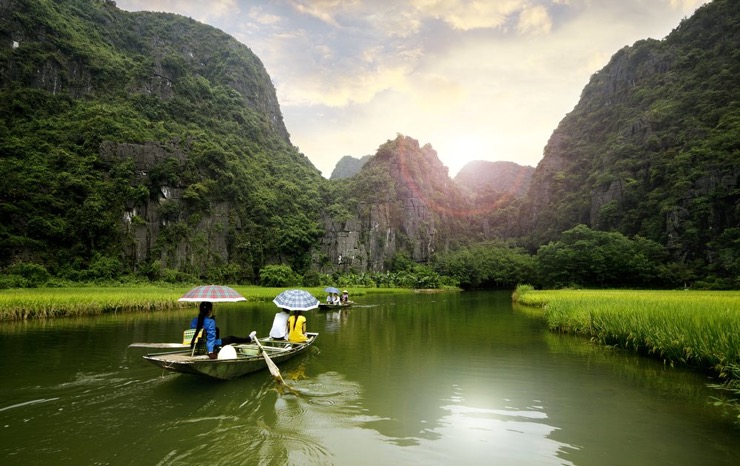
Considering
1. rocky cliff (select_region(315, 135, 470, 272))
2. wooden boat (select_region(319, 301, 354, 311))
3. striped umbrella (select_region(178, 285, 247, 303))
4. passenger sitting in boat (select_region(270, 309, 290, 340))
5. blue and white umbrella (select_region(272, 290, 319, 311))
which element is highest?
rocky cliff (select_region(315, 135, 470, 272))

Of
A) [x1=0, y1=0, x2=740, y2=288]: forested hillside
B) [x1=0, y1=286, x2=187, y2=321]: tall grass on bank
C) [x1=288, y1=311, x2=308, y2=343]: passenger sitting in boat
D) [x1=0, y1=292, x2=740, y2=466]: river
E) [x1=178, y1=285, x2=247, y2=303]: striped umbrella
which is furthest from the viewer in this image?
[x1=0, y1=0, x2=740, y2=288]: forested hillside

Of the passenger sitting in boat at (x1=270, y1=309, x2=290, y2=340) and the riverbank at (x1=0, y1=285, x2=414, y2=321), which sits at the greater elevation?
the passenger sitting in boat at (x1=270, y1=309, x2=290, y2=340)

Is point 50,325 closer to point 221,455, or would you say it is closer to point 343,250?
point 221,455

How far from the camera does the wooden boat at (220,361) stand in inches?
307

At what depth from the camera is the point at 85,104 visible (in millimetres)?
63094

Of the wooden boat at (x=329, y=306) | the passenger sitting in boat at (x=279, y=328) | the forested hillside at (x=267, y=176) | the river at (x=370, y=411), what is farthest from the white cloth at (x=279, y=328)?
the forested hillside at (x=267, y=176)

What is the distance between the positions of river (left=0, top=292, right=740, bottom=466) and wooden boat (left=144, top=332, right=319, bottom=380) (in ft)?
1.10

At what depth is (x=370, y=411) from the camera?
7.11 meters

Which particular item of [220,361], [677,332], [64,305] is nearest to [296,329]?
[220,361]

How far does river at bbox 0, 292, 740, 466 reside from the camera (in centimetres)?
532

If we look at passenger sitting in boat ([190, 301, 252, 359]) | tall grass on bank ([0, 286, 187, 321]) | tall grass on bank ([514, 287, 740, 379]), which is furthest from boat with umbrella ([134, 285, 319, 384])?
tall grass on bank ([0, 286, 187, 321])

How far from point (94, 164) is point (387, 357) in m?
59.3

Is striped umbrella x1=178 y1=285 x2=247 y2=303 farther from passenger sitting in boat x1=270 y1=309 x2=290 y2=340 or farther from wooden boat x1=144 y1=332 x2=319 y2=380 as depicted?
passenger sitting in boat x1=270 y1=309 x2=290 y2=340

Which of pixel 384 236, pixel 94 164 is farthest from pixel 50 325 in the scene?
pixel 384 236
